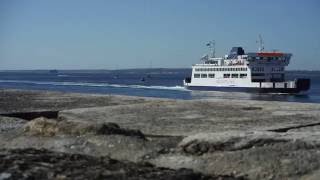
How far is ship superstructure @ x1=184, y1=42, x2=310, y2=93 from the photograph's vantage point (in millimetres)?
74438

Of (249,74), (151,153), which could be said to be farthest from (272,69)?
(151,153)

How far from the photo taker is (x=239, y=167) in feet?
27.9

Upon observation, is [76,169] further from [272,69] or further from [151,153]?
[272,69]

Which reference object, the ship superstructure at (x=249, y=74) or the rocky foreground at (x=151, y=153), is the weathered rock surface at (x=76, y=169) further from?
the ship superstructure at (x=249, y=74)

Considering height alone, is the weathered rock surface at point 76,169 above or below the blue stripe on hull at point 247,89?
above

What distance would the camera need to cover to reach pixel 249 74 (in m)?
76.9

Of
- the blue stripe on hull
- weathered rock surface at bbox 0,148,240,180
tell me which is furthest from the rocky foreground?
the blue stripe on hull

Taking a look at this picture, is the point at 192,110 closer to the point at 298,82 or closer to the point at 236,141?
the point at 236,141

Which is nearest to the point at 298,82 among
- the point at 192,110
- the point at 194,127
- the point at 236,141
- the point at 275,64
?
the point at 275,64

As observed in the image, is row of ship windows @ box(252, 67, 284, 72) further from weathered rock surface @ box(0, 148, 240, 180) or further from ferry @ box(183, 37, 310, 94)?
weathered rock surface @ box(0, 148, 240, 180)

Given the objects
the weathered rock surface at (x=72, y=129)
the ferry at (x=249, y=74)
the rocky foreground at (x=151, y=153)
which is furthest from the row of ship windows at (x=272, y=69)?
the weathered rock surface at (x=72, y=129)

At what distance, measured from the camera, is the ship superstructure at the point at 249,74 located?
74.4m

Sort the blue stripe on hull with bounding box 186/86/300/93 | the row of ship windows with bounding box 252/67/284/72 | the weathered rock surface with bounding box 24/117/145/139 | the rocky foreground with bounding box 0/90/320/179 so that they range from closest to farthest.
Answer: the rocky foreground with bounding box 0/90/320/179 < the weathered rock surface with bounding box 24/117/145/139 < the blue stripe on hull with bounding box 186/86/300/93 < the row of ship windows with bounding box 252/67/284/72

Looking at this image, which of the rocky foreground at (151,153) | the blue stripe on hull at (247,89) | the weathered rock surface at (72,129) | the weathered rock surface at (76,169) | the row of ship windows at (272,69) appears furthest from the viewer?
the row of ship windows at (272,69)
